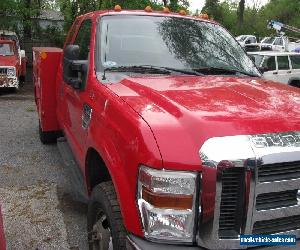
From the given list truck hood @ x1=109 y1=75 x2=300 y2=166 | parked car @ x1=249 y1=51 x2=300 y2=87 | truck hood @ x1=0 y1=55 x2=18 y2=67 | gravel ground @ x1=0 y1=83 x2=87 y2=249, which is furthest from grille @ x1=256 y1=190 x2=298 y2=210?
truck hood @ x1=0 y1=55 x2=18 y2=67

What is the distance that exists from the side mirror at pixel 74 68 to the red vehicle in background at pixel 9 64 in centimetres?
866

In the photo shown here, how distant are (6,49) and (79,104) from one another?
9925 mm

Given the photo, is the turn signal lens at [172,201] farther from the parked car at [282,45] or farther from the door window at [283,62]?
the parked car at [282,45]

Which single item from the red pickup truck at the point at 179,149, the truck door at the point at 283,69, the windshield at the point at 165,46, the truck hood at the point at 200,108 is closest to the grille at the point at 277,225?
the red pickup truck at the point at 179,149

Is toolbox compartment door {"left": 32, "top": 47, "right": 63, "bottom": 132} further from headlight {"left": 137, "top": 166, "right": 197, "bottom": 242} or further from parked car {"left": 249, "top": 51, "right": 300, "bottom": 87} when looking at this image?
parked car {"left": 249, "top": 51, "right": 300, "bottom": 87}

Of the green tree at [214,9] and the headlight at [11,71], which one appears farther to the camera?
the green tree at [214,9]

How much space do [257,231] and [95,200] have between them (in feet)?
3.73

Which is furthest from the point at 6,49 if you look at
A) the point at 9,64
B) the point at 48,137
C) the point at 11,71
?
the point at 48,137

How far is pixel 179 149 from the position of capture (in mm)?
2340

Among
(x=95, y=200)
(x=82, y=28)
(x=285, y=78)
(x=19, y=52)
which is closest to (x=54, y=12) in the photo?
(x=19, y=52)

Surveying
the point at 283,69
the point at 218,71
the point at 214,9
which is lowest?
the point at 283,69

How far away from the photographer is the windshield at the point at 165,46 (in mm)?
3840

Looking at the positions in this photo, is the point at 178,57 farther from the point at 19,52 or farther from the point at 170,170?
the point at 19,52

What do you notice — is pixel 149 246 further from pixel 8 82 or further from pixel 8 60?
pixel 8 60
